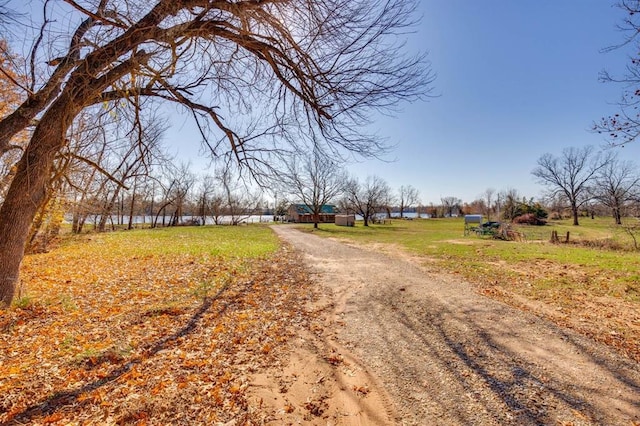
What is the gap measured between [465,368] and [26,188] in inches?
280

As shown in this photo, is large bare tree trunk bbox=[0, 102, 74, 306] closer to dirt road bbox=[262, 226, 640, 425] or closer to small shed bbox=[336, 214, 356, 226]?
dirt road bbox=[262, 226, 640, 425]

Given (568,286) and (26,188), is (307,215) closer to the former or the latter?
(568,286)

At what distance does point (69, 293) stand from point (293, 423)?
20.4ft

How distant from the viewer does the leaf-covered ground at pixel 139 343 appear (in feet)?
9.33

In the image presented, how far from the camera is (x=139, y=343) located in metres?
4.24

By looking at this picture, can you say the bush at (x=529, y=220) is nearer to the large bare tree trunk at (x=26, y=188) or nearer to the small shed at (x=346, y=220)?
the small shed at (x=346, y=220)

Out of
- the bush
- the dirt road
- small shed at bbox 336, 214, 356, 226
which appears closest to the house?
small shed at bbox 336, 214, 356, 226

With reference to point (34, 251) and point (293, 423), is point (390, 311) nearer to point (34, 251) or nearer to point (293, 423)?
point (293, 423)

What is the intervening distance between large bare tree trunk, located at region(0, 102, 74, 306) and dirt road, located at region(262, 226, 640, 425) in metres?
5.07

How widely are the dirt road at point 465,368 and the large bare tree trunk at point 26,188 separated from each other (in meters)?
5.07

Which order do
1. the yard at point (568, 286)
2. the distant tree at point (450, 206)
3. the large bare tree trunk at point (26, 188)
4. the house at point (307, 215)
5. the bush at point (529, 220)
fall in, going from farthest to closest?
1. the distant tree at point (450, 206)
2. the house at point (307, 215)
3. the bush at point (529, 220)
4. the yard at point (568, 286)
5. the large bare tree trunk at point (26, 188)

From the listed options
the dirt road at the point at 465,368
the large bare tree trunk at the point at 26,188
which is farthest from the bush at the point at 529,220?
the large bare tree trunk at the point at 26,188

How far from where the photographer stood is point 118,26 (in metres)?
3.79

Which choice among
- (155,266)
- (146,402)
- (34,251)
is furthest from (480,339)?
(34,251)
